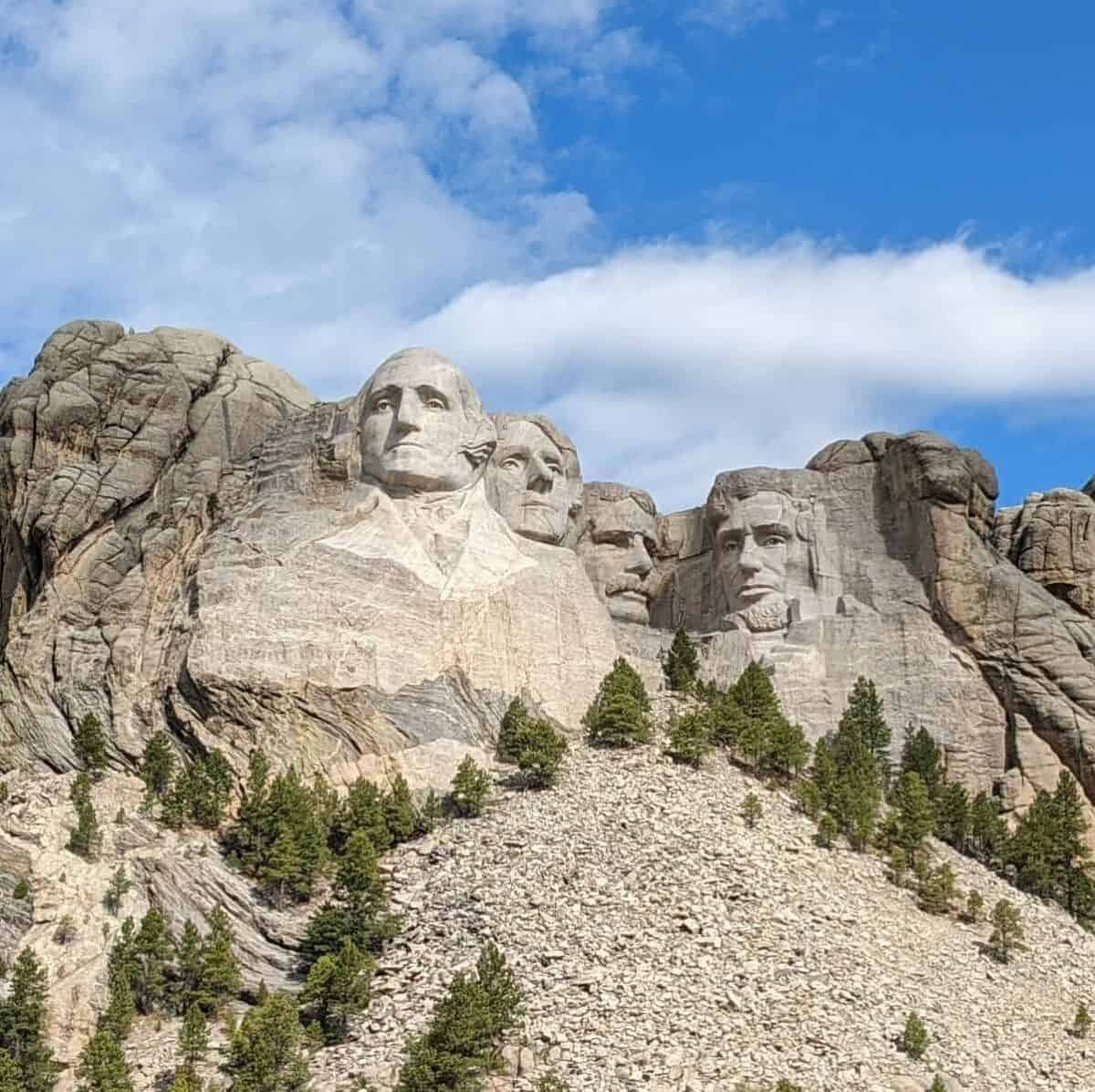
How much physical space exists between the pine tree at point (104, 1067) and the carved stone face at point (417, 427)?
39.7ft

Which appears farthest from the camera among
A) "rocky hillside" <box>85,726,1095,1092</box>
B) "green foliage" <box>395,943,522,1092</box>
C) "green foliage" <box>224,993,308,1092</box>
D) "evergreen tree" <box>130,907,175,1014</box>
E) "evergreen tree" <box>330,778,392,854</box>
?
"evergreen tree" <box>330,778,392,854</box>

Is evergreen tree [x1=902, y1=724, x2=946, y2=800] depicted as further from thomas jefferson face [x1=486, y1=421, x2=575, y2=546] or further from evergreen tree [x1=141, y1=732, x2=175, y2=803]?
evergreen tree [x1=141, y1=732, x2=175, y2=803]

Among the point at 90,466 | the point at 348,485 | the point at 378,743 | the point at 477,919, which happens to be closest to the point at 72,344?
the point at 90,466

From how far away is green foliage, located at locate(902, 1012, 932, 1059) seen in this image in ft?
117

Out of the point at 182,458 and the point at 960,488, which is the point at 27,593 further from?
the point at 960,488

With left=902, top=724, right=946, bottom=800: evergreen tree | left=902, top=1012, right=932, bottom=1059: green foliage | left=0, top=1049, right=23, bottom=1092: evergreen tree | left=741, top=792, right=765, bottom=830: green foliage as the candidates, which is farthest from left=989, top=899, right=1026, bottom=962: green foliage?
left=0, top=1049, right=23, bottom=1092: evergreen tree

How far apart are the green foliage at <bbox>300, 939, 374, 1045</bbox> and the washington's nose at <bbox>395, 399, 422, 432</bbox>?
10758 mm

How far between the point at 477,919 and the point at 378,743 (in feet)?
16.7

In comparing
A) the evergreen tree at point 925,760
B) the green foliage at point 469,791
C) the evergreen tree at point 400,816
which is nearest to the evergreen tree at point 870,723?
the evergreen tree at point 925,760

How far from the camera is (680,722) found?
142 feet

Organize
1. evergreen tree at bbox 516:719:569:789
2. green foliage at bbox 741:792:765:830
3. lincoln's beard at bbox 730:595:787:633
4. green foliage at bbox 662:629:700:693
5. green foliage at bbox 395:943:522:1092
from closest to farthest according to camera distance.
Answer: green foliage at bbox 395:943:522:1092 < green foliage at bbox 741:792:765:830 < evergreen tree at bbox 516:719:569:789 < green foliage at bbox 662:629:700:693 < lincoln's beard at bbox 730:595:787:633

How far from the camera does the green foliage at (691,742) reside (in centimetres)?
4266

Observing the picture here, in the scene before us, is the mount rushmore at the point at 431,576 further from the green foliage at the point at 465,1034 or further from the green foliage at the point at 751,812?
the green foliage at the point at 465,1034

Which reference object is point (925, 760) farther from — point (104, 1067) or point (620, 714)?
point (104, 1067)
